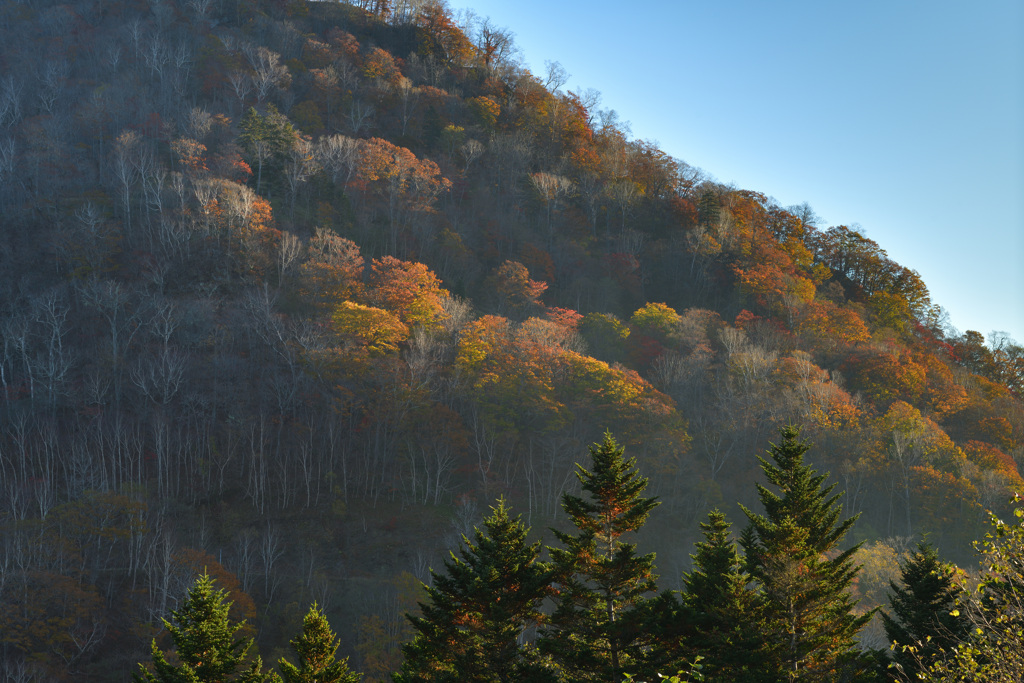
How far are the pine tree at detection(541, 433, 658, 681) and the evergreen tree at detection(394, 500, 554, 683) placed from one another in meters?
0.76

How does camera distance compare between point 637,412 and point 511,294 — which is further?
point 511,294

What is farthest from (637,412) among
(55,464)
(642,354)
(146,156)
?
(146,156)

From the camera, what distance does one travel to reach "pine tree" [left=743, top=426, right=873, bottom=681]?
61.2ft

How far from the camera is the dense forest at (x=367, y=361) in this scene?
35.0m

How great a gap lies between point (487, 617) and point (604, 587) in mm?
3314

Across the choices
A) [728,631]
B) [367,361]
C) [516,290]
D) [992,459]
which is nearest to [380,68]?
[516,290]

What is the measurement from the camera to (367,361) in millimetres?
44125

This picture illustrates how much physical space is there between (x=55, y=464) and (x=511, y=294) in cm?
3511

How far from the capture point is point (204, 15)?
275ft

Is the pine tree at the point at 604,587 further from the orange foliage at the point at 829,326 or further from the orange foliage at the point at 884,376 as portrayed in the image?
the orange foliage at the point at 829,326

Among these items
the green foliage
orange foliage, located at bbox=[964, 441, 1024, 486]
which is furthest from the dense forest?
the green foliage

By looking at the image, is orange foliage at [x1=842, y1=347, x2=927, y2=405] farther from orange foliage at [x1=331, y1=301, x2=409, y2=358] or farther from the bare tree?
the bare tree

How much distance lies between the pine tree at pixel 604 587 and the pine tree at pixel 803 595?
359 cm

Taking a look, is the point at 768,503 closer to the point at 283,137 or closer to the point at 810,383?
the point at 810,383
